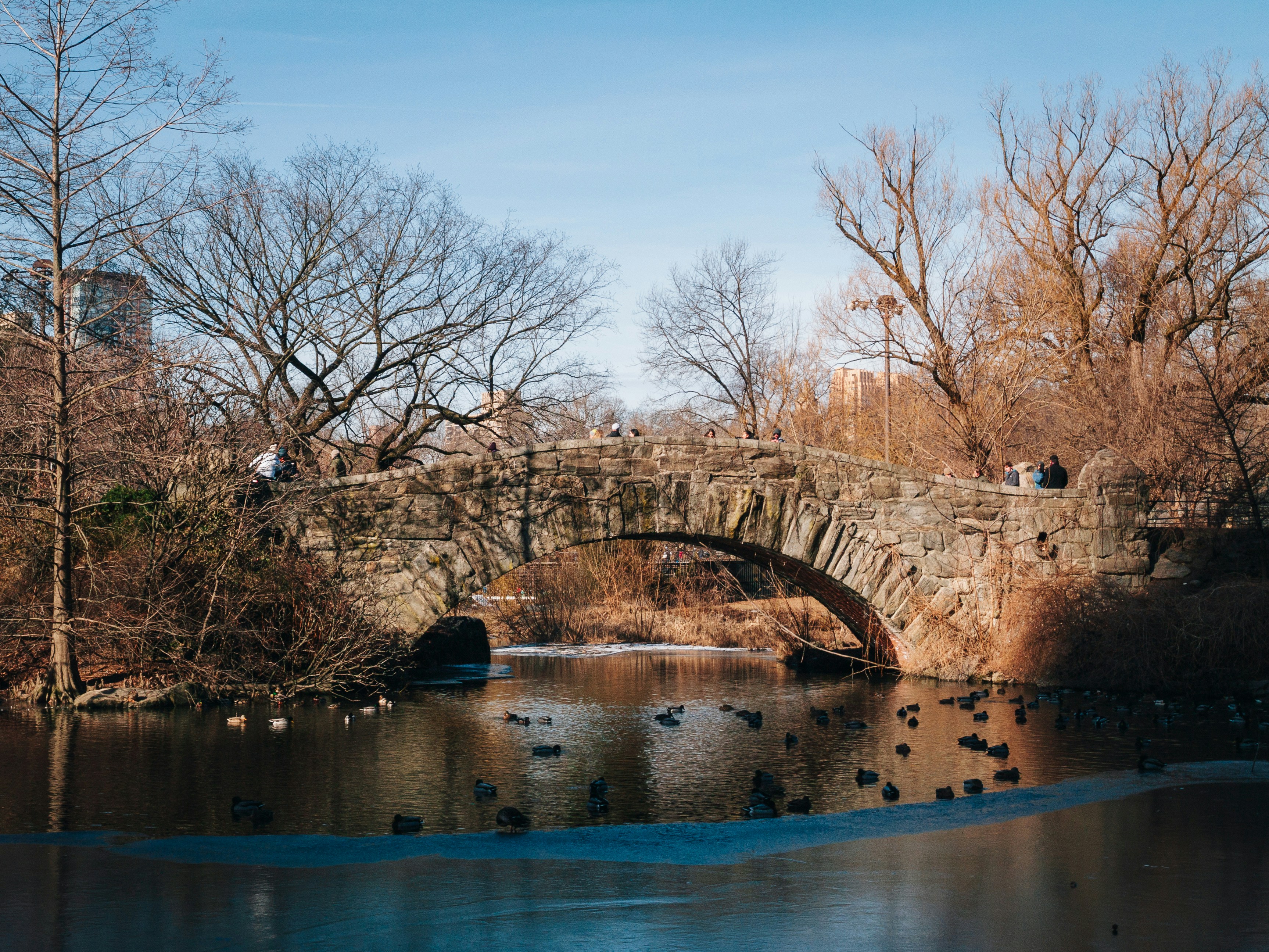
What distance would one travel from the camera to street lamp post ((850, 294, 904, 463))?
2375 cm

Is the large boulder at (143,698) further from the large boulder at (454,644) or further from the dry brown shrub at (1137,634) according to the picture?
the dry brown shrub at (1137,634)

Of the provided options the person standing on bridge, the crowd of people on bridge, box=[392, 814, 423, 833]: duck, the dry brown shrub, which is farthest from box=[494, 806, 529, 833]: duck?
the person standing on bridge

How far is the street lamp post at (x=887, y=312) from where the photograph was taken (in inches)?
935

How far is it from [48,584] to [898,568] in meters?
10.1

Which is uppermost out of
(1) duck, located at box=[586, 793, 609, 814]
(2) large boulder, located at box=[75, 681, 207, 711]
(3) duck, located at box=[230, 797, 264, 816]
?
(2) large boulder, located at box=[75, 681, 207, 711]

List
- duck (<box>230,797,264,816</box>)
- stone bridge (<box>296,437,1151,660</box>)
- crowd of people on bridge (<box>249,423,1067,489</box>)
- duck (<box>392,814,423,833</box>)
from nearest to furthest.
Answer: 1. duck (<box>392,814,423,833</box>)
2. duck (<box>230,797,264,816</box>)
3. stone bridge (<box>296,437,1151,660</box>)
4. crowd of people on bridge (<box>249,423,1067,489</box>)

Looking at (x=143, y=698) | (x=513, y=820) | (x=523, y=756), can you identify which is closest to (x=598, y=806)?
(x=513, y=820)

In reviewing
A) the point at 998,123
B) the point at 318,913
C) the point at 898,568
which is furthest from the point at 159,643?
the point at 998,123

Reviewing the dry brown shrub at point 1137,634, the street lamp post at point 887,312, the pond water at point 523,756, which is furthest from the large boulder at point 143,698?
the street lamp post at point 887,312

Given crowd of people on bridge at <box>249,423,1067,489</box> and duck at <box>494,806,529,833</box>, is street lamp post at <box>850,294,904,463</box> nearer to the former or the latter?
crowd of people on bridge at <box>249,423,1067,489</box>

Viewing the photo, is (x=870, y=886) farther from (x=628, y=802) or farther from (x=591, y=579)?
(x=591, y=579)

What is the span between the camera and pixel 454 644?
17.1 meters

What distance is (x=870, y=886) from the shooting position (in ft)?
17.5

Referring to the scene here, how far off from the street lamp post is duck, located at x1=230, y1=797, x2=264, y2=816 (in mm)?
18503
